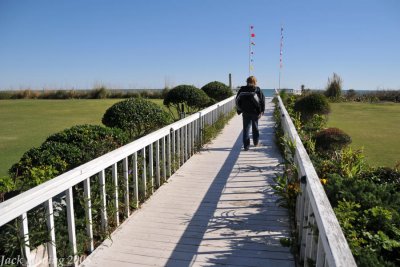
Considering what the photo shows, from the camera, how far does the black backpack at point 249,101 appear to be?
687 centimetres

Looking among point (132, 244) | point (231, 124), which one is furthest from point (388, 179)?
point (231, 124)

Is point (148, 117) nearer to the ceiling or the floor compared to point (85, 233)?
nearer to the ceiling

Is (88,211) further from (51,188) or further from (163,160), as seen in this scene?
(163,160)

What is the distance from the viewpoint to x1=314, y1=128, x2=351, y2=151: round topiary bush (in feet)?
22.6

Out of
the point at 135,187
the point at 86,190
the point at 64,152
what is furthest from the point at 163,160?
the point at 86,190

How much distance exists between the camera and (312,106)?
1104 centimetres

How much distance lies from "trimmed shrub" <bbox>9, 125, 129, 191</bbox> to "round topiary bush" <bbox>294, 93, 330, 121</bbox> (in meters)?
7.54

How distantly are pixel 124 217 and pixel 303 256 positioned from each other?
1.92 m

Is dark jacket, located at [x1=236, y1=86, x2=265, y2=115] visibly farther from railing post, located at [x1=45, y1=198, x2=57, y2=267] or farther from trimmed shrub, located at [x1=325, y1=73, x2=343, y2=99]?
trimmed shrub, located at [x1=325, y1=73, x2=343, y2=99]

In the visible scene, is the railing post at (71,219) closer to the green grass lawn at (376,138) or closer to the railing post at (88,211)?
the railing post at (88,211)

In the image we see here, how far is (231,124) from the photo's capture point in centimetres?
1177

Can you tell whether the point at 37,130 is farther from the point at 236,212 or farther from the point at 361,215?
the point at 361,215

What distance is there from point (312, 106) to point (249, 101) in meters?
4.87

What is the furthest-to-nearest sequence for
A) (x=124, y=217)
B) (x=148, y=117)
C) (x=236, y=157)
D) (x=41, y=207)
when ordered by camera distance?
(x=148, y=117), (x=236, y=157), (x=124, y=217), (x=41, y=207)
